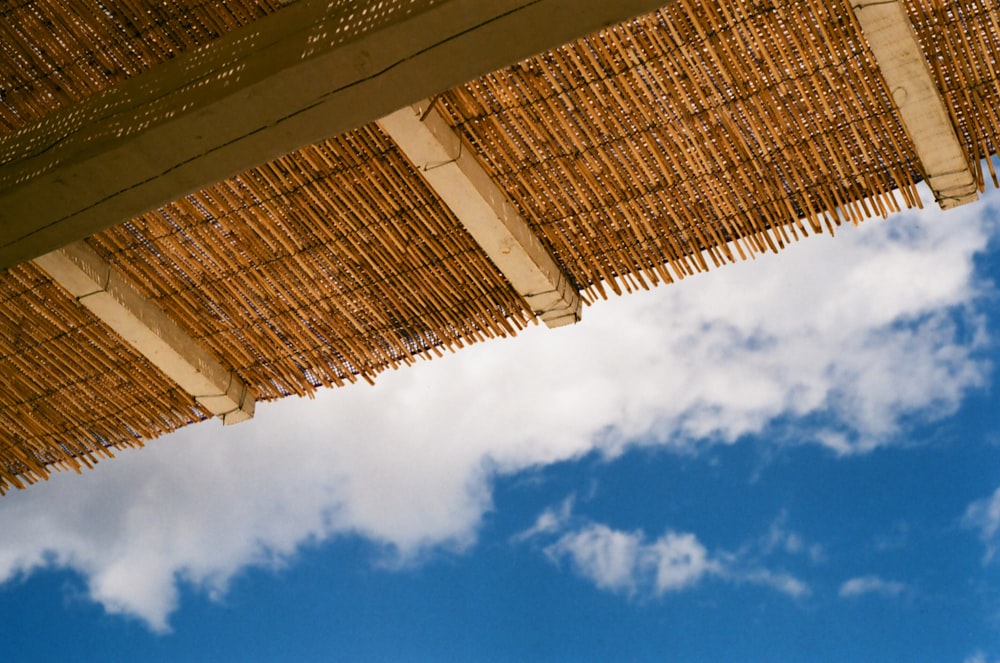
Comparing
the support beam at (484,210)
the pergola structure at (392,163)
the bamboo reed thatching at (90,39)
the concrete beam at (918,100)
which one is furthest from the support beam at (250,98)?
the concrete beam at (918,100)

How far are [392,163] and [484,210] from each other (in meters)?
0.29

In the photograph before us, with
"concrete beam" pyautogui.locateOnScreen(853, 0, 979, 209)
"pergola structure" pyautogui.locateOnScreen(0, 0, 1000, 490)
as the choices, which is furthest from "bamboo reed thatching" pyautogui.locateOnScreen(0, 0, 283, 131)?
"concrete beam" pyautogui.locateOnScreen(853, 0, 979, 209)

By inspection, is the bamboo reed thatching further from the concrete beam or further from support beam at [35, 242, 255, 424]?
the concrete beam

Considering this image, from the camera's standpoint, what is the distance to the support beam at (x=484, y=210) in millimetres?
2441

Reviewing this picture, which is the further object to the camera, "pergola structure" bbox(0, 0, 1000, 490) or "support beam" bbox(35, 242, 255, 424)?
"support beam" bbox(35, 242, 255, 424)

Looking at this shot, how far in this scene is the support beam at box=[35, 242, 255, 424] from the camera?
108 inches

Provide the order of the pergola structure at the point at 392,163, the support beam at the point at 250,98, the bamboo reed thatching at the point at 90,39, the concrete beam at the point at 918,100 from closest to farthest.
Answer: the support beam at the point at 250,98 < the pergola structure at the point at 392,163 < the concrete beam at the point at 918,100 < the bamboo reed thatching at the point at 90,39

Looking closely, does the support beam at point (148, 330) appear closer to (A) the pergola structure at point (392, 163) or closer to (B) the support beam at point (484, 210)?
(A) the pergola structure at point (392, 163)

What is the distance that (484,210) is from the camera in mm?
2561

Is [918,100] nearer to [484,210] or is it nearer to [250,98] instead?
[484,210]

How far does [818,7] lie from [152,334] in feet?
6.50

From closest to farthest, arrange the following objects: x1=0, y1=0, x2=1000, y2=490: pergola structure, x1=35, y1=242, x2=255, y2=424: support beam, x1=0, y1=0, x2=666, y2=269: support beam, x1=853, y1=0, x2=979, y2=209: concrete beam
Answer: x1=0, y1=0, x2=666, y2=269: support beam, x1=0, y1=0, x2=1000, y2=490: pergola structure, x1=853, y1=0, x2=979, y2=209: concrete beam, x1=35, y1=242, x2=255, y2=424: support beam

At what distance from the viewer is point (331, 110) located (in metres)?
1.96

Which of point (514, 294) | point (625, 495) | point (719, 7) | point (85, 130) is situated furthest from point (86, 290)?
point (625, 495)
